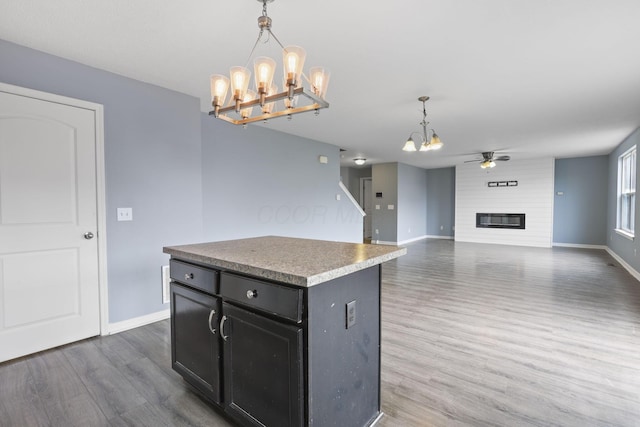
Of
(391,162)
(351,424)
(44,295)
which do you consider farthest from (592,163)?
(44,295)

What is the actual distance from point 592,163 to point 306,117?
799cm

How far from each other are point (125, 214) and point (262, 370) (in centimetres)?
232

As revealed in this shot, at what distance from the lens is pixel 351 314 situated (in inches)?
58.9

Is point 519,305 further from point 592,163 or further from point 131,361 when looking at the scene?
point 592,163

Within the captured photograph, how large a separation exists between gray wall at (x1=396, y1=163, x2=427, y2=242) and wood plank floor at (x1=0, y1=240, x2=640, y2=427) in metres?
5.06

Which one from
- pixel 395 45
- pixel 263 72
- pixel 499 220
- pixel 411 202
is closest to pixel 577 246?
pixel 499 220

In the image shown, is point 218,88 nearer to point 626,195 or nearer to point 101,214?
point 101,214

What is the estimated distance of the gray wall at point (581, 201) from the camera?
7.89 m

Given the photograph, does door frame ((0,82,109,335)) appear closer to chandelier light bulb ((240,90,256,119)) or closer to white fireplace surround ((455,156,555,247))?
chandelier light bulb ((240,90,256,119))

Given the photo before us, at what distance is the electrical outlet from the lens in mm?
1476

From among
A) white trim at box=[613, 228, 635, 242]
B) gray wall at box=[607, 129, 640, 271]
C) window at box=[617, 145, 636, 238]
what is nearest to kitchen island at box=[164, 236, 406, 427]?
gray wall at box=[607, 129, 640, 271]

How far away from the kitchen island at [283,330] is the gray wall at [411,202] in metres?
7.30

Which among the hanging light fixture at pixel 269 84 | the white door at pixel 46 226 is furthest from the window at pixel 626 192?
the white door at pixel 46 226

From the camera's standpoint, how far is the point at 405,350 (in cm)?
257
